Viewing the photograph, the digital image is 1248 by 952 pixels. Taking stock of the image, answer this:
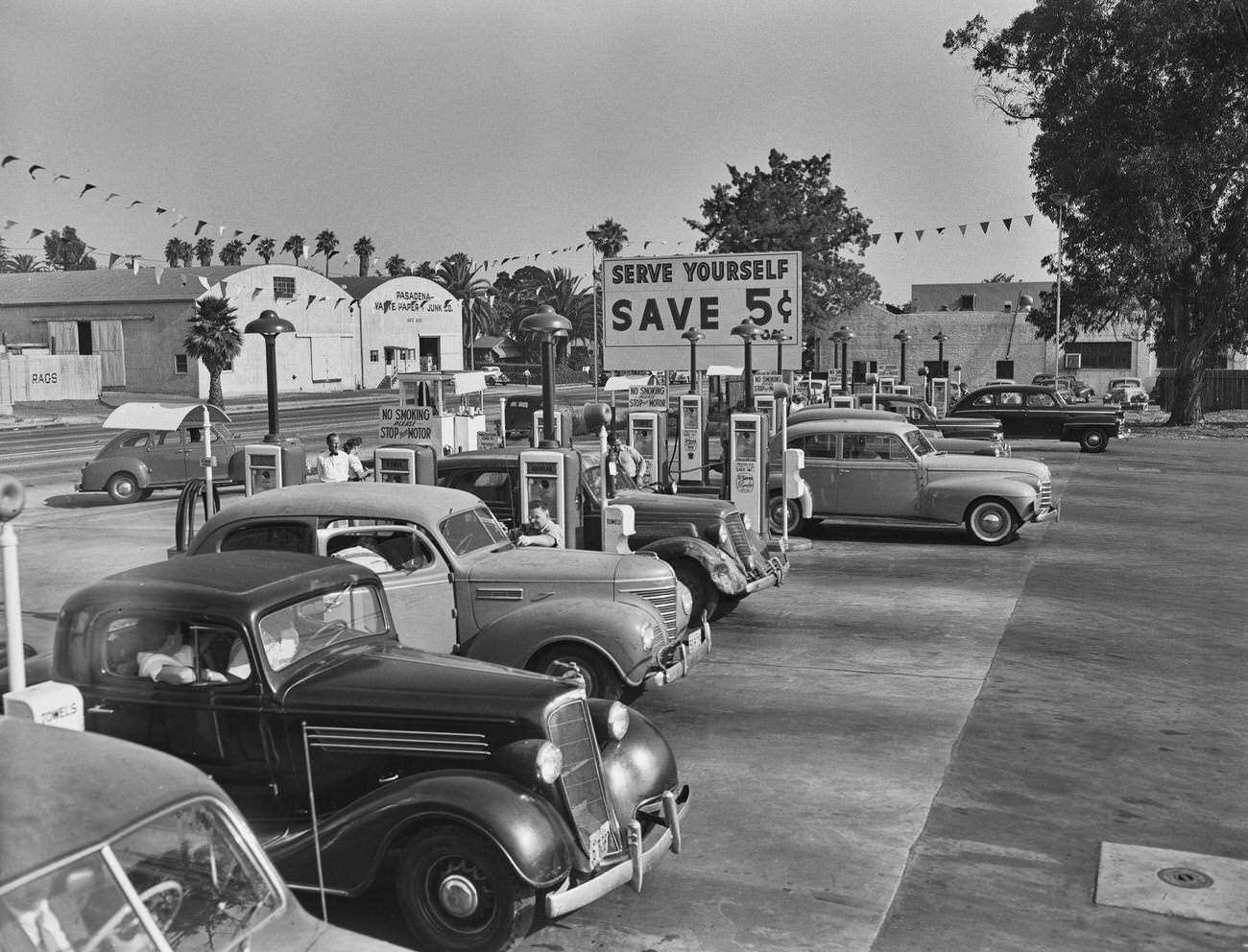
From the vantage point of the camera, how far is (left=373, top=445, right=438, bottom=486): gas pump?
45.3ft

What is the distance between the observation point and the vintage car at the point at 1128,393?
171 feet

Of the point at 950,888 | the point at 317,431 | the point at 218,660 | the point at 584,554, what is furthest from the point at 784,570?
the point at 317,431

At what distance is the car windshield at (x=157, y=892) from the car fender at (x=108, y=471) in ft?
66.0

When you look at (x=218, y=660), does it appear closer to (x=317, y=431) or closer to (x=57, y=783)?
(x=57, y=783)

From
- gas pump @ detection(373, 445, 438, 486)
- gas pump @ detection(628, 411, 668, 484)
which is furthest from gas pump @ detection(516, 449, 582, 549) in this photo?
gas pump @ detection(628, 411, 668, 484)

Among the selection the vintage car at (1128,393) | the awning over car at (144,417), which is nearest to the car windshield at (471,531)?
the awning over car at (144,417)

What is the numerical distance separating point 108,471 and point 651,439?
974 centimetres

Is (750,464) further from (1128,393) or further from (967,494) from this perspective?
(1128,393)

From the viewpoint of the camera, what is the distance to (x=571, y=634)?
8227 mm

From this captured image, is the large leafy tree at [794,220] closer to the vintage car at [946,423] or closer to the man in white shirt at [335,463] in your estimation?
the vintage car at [946,423]

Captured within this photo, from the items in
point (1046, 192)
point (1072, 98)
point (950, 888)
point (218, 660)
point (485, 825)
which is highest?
point (1072, 98)

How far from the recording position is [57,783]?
336 centimetres

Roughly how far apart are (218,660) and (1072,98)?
40.2 m

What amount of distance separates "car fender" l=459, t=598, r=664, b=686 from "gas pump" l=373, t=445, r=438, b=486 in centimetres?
552
